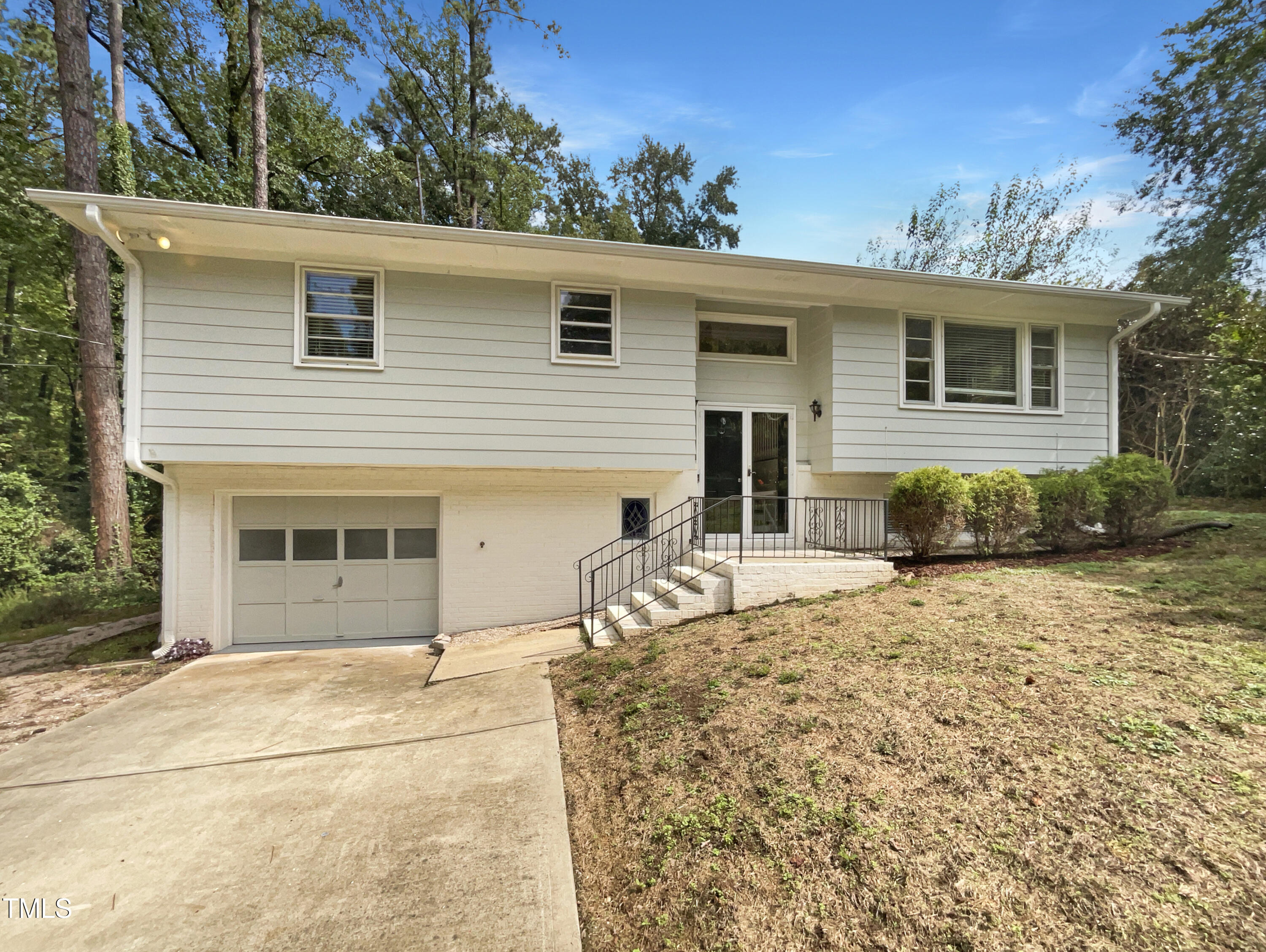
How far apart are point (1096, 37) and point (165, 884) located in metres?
17.0

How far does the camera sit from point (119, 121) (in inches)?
440

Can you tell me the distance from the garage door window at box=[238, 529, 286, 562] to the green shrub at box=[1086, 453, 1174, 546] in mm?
11552

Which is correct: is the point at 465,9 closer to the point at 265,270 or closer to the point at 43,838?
the point at 265,270

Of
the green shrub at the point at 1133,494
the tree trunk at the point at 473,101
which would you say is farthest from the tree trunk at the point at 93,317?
the green shrub at the point at 1133,494

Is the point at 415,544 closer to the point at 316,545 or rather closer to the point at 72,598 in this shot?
the point at 316,545

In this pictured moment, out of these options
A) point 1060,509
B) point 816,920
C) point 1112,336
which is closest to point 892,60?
point 1112,336

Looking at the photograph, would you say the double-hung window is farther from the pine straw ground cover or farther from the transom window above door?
the pine straw ground cover

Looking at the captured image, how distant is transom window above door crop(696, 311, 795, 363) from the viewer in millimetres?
8891

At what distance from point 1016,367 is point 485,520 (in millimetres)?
9043

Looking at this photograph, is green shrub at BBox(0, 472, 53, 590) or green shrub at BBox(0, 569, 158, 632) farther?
green shrub at BBox(0, 472, 53, 590)

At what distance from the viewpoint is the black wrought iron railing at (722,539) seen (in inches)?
312

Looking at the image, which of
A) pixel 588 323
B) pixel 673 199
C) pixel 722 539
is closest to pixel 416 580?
pixel 588 323

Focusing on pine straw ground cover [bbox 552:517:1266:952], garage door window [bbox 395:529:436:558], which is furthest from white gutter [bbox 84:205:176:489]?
pine straw ground cover [bbox 552:517:1266:952]

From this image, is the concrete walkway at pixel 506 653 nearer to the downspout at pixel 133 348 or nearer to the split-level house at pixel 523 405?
the split-level house at pixel 523 405
